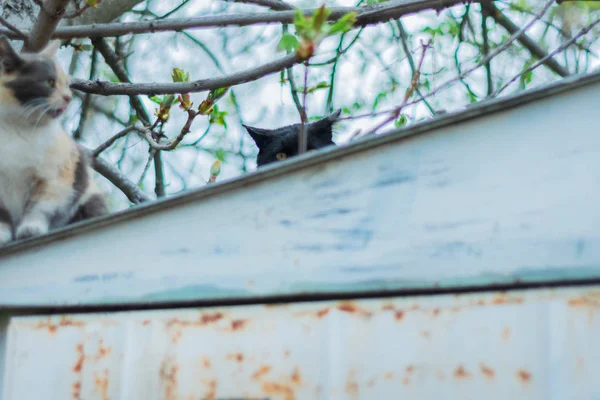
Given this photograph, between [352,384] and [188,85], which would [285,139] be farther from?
[352,384]

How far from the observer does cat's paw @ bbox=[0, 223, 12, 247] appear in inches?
97.3

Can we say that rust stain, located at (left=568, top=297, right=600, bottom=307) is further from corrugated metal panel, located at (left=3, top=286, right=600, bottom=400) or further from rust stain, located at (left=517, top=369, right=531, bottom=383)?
rust stain, located at (left=517, top=369, right=531, bottom=383)

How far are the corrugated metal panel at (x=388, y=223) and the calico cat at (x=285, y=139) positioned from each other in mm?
2640

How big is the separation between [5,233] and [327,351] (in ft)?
5.39

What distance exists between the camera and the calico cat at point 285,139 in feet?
13.7

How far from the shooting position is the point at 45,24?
2590mm

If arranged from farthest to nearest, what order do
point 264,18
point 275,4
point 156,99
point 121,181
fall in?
point 121,181
point 275,4
point 156,99
point 264,18

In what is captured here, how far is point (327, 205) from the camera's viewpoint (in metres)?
1.38

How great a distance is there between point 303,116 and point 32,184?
136 cm

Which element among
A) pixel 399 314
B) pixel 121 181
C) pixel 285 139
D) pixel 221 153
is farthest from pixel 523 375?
pixel 221 153

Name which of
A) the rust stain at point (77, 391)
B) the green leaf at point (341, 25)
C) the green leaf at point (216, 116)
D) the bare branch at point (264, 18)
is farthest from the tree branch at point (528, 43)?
the rust stain at point (77, 391)

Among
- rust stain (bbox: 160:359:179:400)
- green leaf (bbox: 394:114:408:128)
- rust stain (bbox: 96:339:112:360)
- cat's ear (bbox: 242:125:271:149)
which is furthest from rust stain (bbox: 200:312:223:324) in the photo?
cat's ear (bbox: 242:125:271:149)

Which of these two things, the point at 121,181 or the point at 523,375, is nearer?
the point at 523,375

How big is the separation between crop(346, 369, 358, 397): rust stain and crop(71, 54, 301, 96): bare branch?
1.13m
